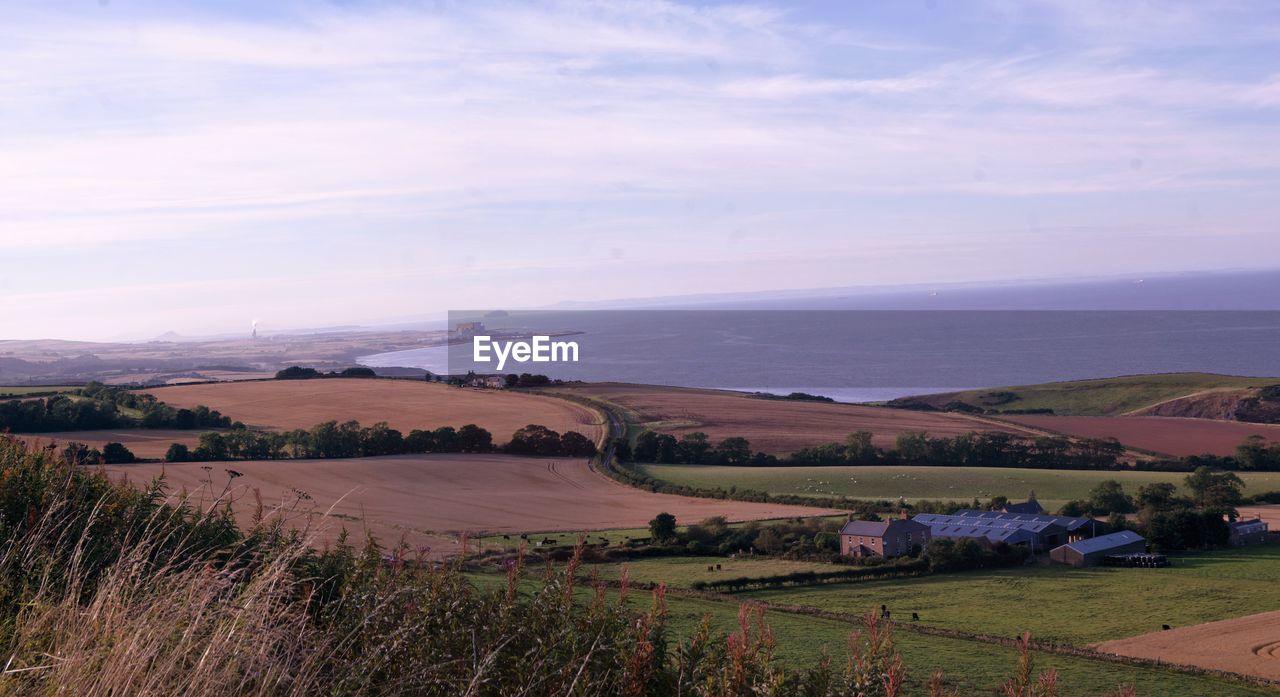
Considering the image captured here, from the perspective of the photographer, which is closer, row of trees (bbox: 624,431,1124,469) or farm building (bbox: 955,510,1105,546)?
farm building (bbox: 955,510,1105,546)

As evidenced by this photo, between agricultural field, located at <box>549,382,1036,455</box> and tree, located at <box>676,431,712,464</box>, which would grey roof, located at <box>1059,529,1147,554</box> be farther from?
tree, located at <box>676,431,712,464</box>

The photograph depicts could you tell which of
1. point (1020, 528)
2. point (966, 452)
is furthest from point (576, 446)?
point (1020, 528)

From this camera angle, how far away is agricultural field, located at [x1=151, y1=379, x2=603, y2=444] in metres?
46.9

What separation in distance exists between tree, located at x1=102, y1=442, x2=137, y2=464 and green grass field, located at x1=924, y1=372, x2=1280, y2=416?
1884 inches

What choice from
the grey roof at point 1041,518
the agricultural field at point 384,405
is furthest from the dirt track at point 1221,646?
the agricultural field at point 384,405

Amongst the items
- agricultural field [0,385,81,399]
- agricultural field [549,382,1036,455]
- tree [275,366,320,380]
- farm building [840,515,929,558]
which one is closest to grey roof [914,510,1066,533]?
farm building [840,515,929,558]

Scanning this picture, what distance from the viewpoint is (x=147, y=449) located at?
37.7 m

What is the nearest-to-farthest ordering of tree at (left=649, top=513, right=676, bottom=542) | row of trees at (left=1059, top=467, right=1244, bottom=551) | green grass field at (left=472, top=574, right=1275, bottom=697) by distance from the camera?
green grass field at (left=472, top=574, right=1275, bottom=697) < tree at (left=649, top=513, right=676, bottom=542) < row of trees at (left=1059, top=467, right=1244, bottom=551)

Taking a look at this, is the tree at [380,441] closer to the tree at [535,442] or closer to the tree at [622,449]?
the tree at [535,442]

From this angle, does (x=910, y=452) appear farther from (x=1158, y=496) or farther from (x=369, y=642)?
(x=369, y=642)

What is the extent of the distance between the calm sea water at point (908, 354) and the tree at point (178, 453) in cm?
4661

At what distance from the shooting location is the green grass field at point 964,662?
14.5 m

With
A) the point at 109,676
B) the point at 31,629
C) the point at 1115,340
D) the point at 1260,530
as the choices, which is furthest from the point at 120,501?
the point at 1115,340

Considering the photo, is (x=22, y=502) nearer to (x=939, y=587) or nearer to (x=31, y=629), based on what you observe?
(x=31, y=629)
